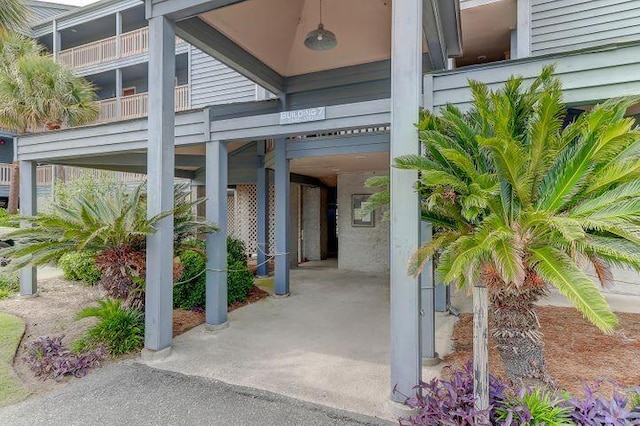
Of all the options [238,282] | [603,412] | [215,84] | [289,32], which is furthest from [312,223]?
[603,412]

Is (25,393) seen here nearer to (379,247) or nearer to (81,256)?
(81,256)

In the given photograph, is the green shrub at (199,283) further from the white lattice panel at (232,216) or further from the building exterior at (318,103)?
the white lattice panel at (232,216)

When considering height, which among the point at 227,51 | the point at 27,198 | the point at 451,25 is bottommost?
the point at 27,198

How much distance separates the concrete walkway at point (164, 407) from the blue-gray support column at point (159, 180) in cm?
81

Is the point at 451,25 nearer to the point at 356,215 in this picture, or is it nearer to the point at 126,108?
the point at 356,215

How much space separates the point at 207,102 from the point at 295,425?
10037 millimetres

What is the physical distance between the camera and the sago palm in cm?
241

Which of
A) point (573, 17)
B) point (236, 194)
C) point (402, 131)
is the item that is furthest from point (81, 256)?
point (573, 17)

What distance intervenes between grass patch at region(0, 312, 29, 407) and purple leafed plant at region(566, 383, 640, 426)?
5.14 meters

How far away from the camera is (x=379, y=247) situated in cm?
1095

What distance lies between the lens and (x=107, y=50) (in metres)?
14.9

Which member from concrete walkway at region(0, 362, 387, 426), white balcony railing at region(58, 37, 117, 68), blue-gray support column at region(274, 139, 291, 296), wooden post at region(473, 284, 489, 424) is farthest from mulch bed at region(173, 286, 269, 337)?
white balcony railing at region(58, 37, 117, 68)

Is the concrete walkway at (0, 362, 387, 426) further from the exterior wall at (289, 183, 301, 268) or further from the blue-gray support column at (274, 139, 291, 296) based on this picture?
the exterior wall at (289, 183, 301, 268)

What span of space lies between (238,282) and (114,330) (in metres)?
2.76
